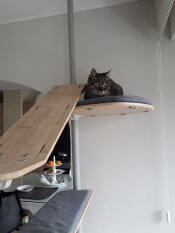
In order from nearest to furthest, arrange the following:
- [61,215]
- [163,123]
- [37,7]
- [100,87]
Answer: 1. [61,215]
2. [100,87]
3. [163,123]
4. [37,7]

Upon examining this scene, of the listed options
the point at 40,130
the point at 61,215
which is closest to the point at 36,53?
the point at 40,130

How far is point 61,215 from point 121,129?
73 cm

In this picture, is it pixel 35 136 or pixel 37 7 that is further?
pixel 37 7

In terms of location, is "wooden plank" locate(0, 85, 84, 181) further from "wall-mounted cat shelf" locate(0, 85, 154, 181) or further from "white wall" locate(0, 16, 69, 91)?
"white wall" locate(0, 16, 69, 91)

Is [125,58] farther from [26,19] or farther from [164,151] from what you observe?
[26,19]

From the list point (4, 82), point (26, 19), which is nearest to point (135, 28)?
point (26, 19)

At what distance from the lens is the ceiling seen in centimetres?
146

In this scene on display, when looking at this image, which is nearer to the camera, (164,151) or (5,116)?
(164,151)

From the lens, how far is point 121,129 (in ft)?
4.72

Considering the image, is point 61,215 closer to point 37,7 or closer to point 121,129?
point 121,129

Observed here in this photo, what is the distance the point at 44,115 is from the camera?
0.89m

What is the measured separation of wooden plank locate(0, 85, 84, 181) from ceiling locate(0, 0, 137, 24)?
0.77 metres

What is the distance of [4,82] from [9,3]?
61 centimetres

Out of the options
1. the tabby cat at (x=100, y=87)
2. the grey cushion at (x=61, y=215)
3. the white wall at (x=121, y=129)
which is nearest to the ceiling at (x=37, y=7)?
the white wall at (x=121, y=129)
